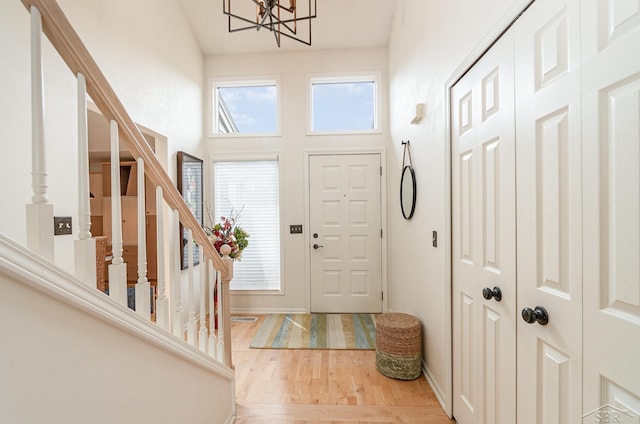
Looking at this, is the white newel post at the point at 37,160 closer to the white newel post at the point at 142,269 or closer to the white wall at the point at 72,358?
the white wall at the point at 72,358

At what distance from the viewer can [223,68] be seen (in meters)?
3.72

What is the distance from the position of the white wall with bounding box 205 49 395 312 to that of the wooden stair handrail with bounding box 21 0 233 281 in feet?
8.10

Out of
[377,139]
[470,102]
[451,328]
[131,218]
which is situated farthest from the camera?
[131,218]

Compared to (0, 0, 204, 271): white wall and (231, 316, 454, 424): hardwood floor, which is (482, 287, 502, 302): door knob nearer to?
(231, 316, 454, 424): hardwood floor

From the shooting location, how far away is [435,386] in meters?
2.06

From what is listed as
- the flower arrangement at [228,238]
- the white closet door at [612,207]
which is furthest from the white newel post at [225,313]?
the white closet door at [612,207]

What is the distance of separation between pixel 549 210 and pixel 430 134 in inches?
49.5

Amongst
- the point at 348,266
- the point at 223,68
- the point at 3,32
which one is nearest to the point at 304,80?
the point at 223,68

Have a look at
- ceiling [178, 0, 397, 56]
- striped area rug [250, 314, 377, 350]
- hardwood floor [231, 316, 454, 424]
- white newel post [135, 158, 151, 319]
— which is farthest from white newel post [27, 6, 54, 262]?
ceiling [178, 0, 397, 56]

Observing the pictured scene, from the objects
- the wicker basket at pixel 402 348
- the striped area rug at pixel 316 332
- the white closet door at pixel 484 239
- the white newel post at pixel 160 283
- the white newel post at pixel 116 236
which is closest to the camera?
the white newel post at pixel 116 236

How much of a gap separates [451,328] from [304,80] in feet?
10.6

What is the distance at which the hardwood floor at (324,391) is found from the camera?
1.85 metres

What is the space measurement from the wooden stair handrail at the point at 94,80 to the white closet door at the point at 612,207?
1423 millimetres

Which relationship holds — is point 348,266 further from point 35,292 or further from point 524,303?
point 35,292
